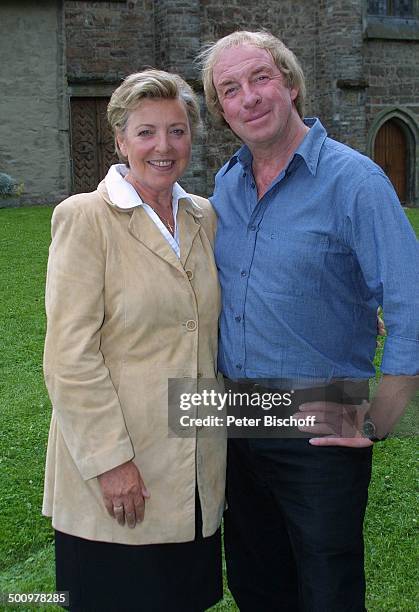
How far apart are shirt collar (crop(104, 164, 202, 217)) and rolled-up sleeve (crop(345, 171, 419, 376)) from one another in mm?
615

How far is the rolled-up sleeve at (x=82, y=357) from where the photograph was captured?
232 centimetres

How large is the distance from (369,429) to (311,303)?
0.42m

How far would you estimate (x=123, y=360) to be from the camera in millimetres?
2416

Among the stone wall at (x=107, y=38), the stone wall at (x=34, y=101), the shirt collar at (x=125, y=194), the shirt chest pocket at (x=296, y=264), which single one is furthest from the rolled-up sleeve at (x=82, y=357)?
the stone wall at (x=107, y=38)

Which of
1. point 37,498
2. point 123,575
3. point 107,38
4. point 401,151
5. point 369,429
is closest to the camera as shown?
point 369,429

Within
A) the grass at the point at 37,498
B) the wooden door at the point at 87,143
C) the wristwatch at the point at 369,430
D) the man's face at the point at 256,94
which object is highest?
the wooden door at the point at 87,143

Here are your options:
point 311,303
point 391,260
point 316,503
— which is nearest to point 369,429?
point 316,503

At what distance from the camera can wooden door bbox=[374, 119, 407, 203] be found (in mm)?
22969

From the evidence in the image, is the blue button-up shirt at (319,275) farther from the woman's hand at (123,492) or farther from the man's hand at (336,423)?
the woman's hand at (123,492)

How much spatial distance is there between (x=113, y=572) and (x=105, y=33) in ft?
60.4

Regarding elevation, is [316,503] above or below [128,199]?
below

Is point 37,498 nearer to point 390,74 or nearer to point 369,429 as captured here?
point 369,429

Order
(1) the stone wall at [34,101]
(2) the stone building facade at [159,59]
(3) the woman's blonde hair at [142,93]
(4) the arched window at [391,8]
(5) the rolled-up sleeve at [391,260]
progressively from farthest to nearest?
(4) the arched window at [391,8]
(2) the stone building facade at [159,59]
(1) the stone wall at [34,101]
(3) the woman's blonde hair at [142,93]
(5) the rolled-up sleeve at [391,260]

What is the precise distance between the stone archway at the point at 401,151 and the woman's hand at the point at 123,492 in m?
21.5
